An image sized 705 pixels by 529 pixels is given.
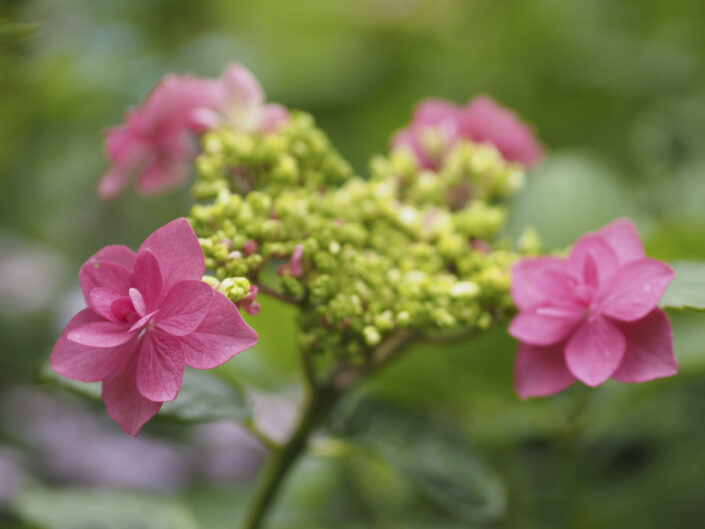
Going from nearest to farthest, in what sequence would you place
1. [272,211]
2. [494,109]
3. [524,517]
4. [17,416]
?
[272,211]
[494,109]
[524,517]
[17,416]

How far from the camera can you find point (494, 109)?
100 centimetres

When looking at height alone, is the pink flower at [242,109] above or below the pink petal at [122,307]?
above

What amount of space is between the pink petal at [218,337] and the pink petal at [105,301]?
0.06 m

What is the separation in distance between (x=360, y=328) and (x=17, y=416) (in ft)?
3.96

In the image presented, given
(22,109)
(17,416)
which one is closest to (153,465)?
(17,416)

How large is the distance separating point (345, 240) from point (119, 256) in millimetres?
216

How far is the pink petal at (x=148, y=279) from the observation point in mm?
549

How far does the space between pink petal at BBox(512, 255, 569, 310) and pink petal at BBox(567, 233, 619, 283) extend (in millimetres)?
15

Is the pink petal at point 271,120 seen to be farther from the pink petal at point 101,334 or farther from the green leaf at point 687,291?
the green leaf at point 687,291

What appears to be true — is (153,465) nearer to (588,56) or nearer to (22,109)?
(22,109)

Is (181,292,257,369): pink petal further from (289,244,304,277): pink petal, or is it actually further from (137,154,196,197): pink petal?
(137,154,196,197): pink petal

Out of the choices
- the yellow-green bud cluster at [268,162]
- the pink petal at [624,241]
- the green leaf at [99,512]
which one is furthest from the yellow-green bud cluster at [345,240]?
the green leaf at [99,512]

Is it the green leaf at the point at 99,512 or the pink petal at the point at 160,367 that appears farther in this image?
the green leaf at the point at 99,512

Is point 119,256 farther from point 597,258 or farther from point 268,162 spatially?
point 597,258
